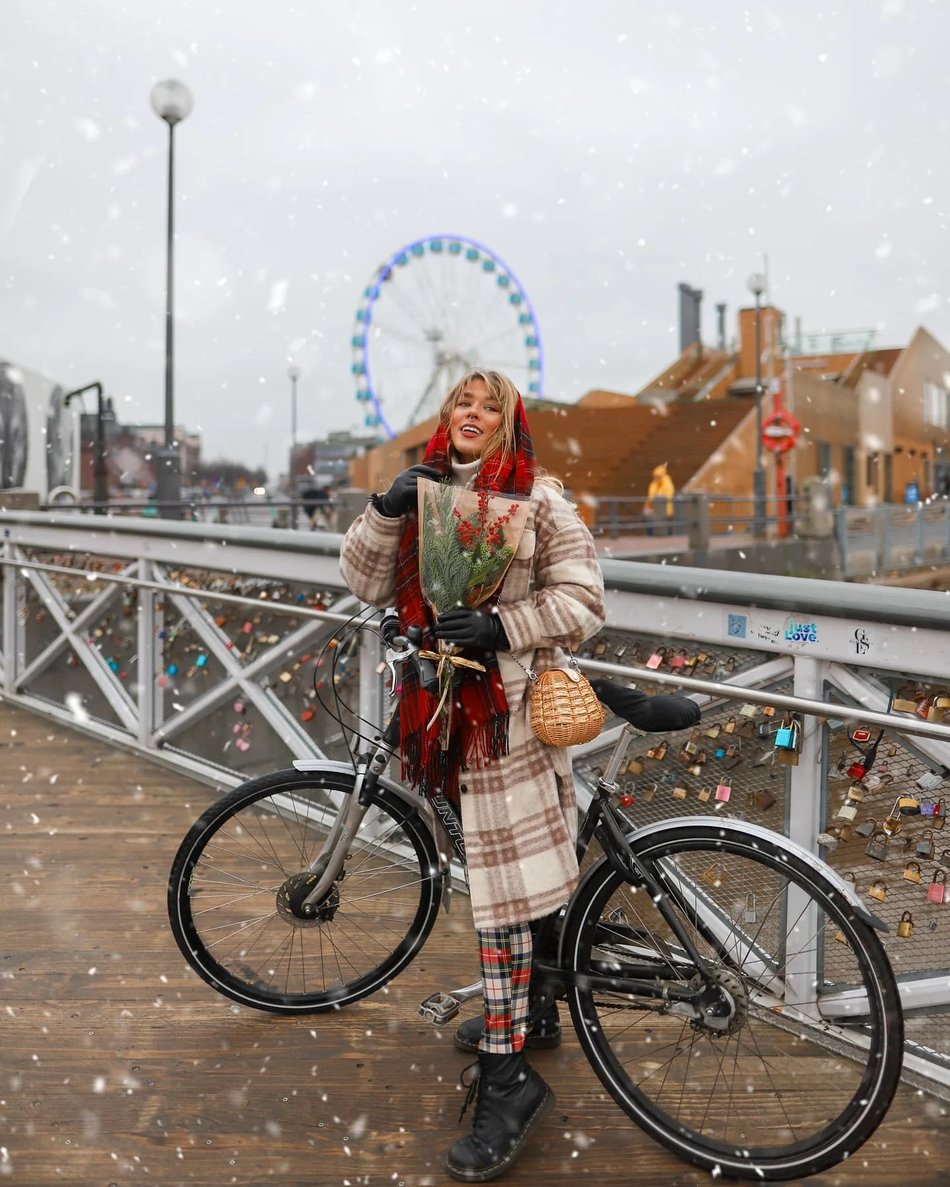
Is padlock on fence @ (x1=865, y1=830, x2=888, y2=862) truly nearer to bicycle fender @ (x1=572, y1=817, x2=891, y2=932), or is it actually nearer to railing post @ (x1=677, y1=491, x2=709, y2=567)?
bicycle fender @ (x1=572, y1=817, x2=891, y2=932)

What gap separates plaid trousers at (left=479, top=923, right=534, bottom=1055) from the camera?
2338 mm

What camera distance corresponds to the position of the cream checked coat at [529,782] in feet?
7.41

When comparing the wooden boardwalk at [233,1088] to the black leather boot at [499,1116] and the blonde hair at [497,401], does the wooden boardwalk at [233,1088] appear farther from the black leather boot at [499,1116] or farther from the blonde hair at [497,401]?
the blonde hair at [497,401]

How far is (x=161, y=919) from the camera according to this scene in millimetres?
3492

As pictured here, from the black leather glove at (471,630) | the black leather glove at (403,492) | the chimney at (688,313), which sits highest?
the chimney at (688,313)

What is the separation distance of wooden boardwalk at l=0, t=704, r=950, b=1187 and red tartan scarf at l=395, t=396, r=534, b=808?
711mm

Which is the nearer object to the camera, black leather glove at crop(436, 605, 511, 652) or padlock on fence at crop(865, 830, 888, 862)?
black leather glove at crop(436, 605, 511, 652)

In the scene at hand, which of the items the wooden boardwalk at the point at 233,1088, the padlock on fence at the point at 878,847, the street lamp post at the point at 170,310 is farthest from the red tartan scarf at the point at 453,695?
the street lamp post at the point at 170,310

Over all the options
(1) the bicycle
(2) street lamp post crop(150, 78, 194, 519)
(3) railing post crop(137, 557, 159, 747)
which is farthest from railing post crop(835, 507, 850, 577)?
(1) the bicycle

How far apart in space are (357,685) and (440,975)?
1498mm

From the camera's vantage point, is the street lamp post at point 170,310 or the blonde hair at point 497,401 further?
the street lamp post at point 170,310

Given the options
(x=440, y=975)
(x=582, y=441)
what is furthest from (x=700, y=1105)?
(x=582, y=441)

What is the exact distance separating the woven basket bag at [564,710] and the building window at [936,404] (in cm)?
5444

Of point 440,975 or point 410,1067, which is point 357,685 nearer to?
point 440,975
